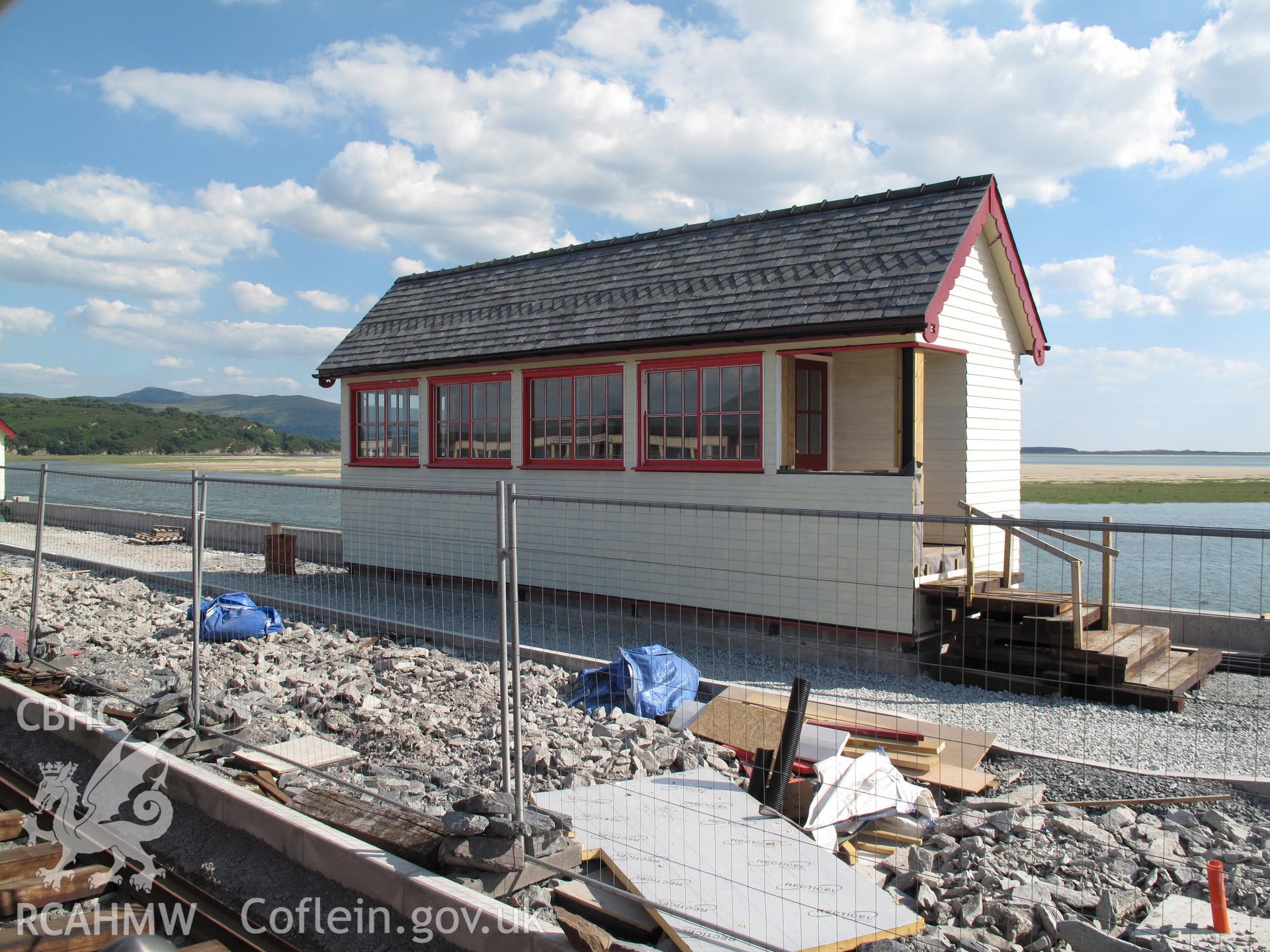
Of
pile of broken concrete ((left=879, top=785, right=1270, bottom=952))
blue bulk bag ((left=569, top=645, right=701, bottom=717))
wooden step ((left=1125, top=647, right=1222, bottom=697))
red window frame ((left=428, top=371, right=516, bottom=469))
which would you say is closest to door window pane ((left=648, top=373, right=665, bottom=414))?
red window frame ((left=428, top=371, right=516, bottom=469))

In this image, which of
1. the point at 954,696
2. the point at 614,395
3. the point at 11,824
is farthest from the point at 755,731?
the point at 614,395

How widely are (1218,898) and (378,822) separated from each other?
4.21 meters

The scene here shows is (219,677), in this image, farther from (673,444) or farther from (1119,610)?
(1119,610)

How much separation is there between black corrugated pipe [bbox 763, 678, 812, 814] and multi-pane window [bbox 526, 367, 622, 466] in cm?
693

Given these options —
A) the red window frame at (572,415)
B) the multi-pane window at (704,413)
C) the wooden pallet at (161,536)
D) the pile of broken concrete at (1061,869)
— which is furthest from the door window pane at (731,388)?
the wooden pallet at (161,536)

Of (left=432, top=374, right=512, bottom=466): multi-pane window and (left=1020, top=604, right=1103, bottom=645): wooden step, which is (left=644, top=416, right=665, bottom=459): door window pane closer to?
(left=432, top=374, right=512, bottom=466): multi-pane window

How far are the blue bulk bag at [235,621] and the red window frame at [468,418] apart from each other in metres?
4.28

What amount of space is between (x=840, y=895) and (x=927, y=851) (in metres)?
0.97

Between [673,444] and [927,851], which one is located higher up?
[673,444]

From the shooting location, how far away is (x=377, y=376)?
630 inches

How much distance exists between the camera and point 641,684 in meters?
8.26

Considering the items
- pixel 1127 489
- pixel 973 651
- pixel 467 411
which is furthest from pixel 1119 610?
pixel 1127 489

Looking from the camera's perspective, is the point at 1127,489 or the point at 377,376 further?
the point at 1127,489

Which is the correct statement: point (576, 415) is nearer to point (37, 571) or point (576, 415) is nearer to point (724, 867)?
point (37, 571)
